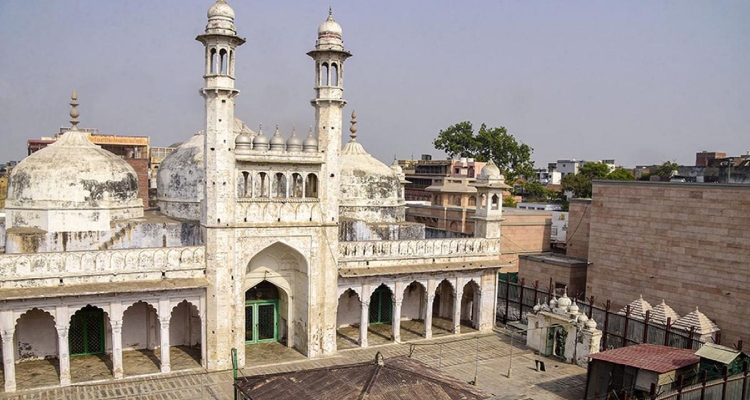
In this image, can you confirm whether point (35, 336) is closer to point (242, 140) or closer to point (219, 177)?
point (219, 177)

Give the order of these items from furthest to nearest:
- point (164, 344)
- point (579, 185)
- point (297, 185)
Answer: point (579, 185), point (297, 185), point (164, 344)

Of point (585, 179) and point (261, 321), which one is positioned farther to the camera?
point (585, 179)

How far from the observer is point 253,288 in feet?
68.7

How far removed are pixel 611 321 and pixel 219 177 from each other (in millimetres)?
13934

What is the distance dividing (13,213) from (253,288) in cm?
853

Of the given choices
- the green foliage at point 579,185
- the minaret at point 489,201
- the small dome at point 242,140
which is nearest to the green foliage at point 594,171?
the green foliage at point 579,185

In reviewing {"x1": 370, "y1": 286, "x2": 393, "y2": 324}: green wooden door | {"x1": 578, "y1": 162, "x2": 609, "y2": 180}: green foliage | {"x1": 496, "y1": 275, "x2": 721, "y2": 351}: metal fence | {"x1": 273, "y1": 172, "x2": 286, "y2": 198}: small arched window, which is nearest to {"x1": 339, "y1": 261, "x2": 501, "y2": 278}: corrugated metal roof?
{"x1": 496, "y1": 275, "x2": 721, "y2": 351}: metal fence

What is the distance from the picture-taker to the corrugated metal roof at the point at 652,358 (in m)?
15.5

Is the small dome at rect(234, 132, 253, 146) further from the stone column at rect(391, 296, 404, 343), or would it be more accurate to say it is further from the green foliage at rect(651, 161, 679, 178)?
the green foliage at rect(651, 161, 679, 178)

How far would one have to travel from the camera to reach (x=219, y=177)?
18156mm

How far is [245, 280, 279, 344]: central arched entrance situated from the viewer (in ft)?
68.6

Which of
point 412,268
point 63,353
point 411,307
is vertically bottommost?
point 411,307

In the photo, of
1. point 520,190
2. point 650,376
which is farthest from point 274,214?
point 520,190

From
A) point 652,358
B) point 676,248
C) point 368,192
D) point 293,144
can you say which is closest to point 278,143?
point 293,144
